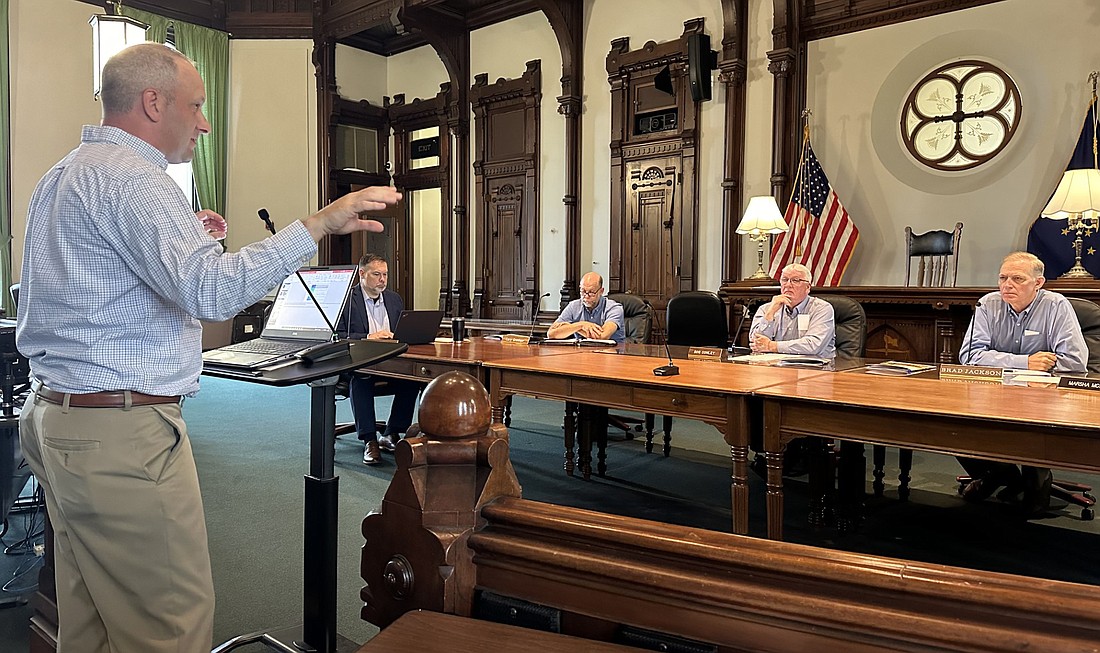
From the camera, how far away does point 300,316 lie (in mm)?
2115

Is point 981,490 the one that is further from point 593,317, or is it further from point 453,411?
point 453,411

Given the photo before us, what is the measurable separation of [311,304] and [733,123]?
16.5 feet

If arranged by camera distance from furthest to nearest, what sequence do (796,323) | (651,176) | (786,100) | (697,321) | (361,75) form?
(361,75) < (651,176) < (786,100) < (697,321) < (796,323)

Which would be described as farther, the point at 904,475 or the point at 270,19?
the point at 270,19

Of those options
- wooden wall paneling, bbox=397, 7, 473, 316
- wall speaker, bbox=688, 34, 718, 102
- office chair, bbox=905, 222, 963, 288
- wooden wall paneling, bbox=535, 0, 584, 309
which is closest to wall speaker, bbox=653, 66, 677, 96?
wall speaker, bbox=688, 34, 718, 102

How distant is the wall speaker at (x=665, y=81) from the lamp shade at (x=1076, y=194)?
129 inches

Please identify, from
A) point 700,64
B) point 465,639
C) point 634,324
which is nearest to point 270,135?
point 700,64

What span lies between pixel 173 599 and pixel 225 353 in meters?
0.69

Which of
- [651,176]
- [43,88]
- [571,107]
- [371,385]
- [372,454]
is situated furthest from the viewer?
[571,107]

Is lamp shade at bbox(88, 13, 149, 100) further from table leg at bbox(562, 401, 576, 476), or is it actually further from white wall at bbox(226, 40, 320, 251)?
Answer: white wall at bbox(226, 40, 320, 251)

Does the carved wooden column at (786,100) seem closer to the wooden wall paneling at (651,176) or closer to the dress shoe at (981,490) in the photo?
the wooden wall paneling at (651,176)

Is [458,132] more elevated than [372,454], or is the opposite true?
[458,132]

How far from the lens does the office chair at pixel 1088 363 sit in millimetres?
3232

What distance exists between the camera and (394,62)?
9.38m
